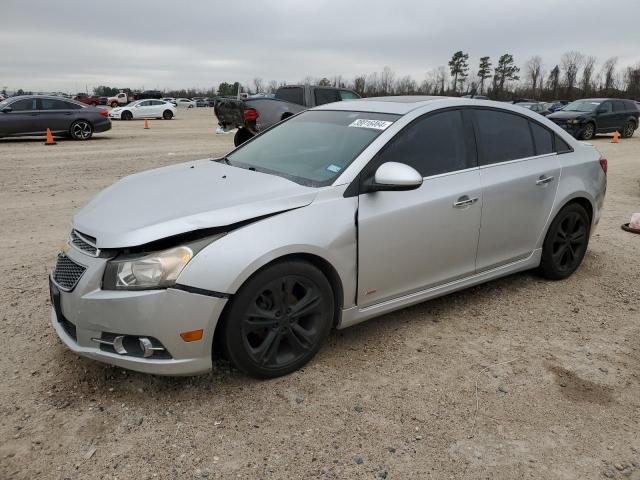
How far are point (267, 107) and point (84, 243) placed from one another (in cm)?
1031

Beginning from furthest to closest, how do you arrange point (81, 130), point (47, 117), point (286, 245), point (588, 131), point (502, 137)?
point (588, 131) < point (81, 130) < point (47, 117) < point (502, 137) < point (286, 245)

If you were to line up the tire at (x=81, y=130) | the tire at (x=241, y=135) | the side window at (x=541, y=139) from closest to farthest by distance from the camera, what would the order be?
the side window at (x=541, y=139), the tire at (x=241, y=135), the tire at (x=81, y=130)

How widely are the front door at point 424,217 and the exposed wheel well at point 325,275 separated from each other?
0.16 metres

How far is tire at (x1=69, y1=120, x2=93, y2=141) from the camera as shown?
666 inches

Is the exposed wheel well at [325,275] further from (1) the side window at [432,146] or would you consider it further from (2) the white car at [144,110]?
(2) the white car at [144,110]

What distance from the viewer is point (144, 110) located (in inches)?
1346

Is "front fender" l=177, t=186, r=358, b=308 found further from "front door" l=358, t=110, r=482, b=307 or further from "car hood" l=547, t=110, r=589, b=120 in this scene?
"car hood" l=547, t=110, r=589, b=120

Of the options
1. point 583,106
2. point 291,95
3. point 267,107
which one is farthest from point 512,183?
point 583,106

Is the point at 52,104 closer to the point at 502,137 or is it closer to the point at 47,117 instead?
the point at 47,117

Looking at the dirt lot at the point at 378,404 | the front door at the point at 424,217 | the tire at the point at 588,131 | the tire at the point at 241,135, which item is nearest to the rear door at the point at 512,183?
the front door at the point at 424,217

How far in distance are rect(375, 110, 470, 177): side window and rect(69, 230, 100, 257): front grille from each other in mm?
1775

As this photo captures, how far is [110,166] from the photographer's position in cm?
1132

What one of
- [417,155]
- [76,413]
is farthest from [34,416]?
[417,155]

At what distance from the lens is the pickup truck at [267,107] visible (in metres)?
12.2
